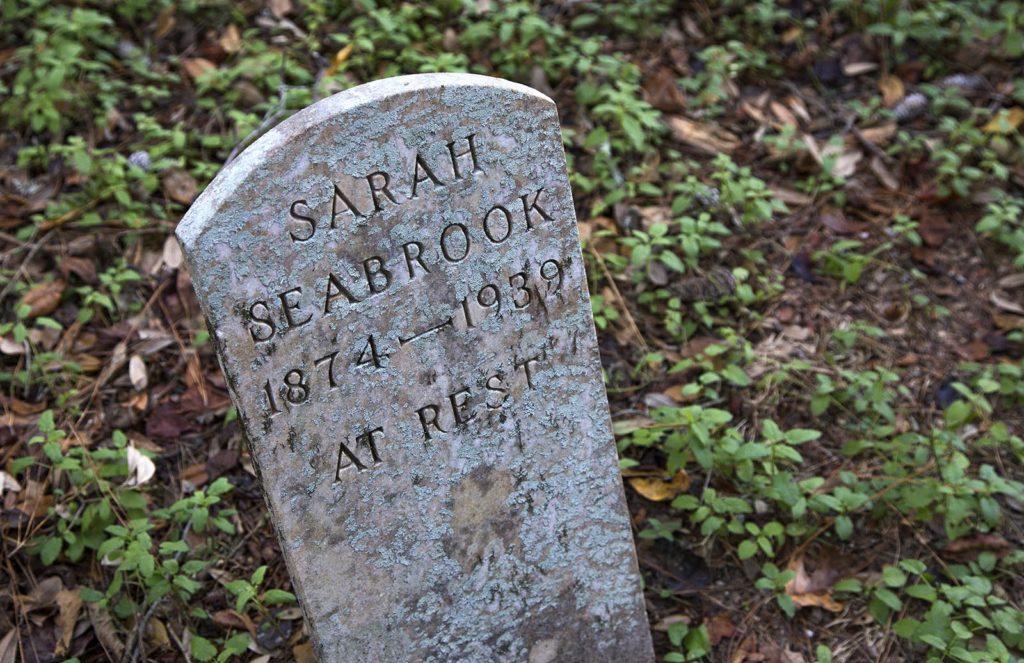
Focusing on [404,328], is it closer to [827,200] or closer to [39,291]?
[39,291]

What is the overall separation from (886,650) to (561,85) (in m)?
2.38

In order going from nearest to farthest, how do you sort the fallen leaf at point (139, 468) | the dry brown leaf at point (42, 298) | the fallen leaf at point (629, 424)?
the fallen leaf at point (139, 468)
the fallen leaf at point (629, 424)
the dry brown leaf at point (42, 298)

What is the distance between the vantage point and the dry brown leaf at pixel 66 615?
8.17 feet

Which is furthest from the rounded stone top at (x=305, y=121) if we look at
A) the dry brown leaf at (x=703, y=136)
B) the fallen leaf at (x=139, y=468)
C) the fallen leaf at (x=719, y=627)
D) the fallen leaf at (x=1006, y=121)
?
the fallen leaf at (x=1006, y=121)

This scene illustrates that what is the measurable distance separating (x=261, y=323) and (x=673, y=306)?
1.74 m

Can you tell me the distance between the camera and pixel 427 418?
2.01m

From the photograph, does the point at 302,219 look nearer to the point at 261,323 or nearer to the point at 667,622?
the point at 261,323

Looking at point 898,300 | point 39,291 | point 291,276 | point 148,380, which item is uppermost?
point 291,276

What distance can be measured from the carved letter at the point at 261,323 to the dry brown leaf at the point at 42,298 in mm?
1733

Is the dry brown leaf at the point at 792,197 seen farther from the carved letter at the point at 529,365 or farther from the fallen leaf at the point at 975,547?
the carved letter at the point at 529,365

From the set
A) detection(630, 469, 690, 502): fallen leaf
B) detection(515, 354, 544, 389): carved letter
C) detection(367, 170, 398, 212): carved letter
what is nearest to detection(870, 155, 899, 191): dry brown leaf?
detection(630, 469, 690, 502): fallen leaf

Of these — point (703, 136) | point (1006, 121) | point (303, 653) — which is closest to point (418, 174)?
point (303, 653)

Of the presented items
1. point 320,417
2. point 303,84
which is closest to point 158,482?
point 320,417

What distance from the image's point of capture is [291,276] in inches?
68.7
